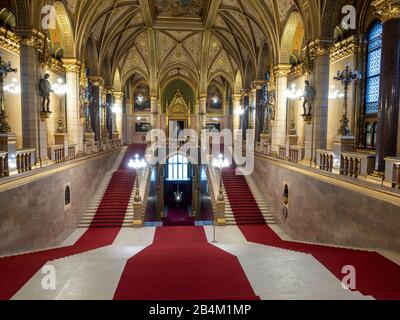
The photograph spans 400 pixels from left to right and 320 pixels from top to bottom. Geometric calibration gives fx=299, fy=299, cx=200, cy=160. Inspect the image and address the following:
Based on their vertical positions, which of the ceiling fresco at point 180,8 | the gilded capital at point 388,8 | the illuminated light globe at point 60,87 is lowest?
the illuminated light globe at point 60,87

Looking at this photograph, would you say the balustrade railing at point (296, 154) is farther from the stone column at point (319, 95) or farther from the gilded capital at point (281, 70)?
the gilded capital at point (281, 70)

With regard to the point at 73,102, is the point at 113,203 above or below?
below

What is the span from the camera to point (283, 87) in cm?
1695

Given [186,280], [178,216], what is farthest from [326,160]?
[178,216]

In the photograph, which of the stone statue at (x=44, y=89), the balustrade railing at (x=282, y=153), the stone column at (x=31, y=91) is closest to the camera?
the stone column at (x=31, y=91)

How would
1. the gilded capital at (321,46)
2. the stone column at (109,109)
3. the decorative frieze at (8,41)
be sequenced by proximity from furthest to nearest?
the stone column at (109,109) → the decorative frieze at (8,41) → the gilded capital at (321,46)

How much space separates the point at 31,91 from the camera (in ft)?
36.7

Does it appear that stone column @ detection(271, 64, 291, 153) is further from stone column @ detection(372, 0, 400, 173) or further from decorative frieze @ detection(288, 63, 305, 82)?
stone column @ detection(372, 0, 400, 173)

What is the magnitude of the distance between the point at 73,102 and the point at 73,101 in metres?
0.05

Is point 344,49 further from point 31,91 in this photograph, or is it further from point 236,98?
point 236,98

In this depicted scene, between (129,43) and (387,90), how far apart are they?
2109cm

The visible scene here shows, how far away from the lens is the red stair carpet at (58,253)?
4691mm

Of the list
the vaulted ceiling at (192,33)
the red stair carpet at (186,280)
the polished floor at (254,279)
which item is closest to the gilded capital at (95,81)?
the vaulted ceiling at (192,33)
